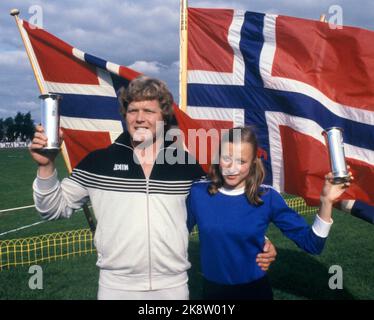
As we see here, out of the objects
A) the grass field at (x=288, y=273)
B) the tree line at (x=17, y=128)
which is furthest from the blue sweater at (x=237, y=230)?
the tree line at (x=17, y=128)

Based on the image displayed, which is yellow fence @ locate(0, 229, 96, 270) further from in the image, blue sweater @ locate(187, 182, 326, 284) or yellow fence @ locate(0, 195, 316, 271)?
blue sweater @ locate(187, 182, 326, 284)

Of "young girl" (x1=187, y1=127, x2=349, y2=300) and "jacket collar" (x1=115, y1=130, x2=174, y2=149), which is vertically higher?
"jacket collar" (x1=115, y1=130, x2=174, y2=149)

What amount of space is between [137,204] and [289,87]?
2.52m

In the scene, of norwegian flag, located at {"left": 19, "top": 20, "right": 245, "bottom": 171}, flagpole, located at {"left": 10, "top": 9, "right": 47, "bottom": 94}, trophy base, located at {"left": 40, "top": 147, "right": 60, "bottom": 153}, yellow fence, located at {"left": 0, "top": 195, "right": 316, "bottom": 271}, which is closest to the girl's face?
trophy base, located at {"left": 40, "top": 147, "right": 60, "bottom": 153}

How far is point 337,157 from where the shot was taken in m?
2.95

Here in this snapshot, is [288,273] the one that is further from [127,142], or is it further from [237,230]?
[127,142]

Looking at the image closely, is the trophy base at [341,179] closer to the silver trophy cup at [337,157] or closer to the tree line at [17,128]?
the silver trophy cup at [337,157]

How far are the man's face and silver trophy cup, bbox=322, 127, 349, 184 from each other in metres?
1.31

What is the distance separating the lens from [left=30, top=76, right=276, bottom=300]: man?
3082mm

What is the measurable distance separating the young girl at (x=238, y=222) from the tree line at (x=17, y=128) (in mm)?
139517

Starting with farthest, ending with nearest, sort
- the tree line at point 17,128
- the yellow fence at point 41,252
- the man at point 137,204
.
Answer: the tree line at point 17,128 → the yellow fence at point 41,252 → the man at point 137,204

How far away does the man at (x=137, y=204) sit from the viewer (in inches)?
121

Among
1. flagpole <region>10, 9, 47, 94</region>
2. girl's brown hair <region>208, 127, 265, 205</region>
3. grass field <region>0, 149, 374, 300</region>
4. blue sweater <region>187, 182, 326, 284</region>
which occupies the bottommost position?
grass field <region>0, 149, 374, 300</region>

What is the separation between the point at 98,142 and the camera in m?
5.27
